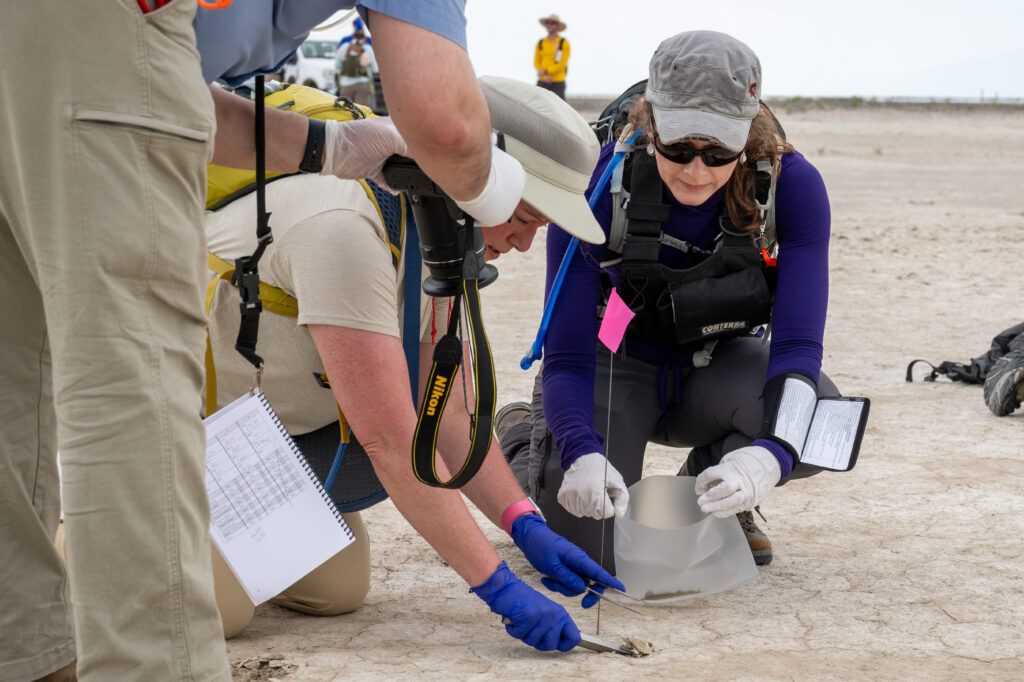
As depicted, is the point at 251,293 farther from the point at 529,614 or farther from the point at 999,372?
the point at 999,372

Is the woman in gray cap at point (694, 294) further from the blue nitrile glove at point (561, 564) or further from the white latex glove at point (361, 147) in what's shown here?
the white latex glove at point (361, 147)

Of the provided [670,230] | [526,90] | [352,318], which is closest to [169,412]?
[352,318]

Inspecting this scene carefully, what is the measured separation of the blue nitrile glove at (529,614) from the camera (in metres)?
2.15

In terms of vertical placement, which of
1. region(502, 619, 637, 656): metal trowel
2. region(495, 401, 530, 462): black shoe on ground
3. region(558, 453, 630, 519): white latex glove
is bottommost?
region(495, 401, 530, 462): black shoe on ground

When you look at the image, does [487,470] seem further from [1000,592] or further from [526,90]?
[1000,592]

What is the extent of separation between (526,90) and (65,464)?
124 centimetres

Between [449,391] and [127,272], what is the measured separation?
0.71 m

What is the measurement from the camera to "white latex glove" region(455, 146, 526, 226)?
1.67m

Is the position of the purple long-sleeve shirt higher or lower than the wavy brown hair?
lower

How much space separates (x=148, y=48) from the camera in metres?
1.33

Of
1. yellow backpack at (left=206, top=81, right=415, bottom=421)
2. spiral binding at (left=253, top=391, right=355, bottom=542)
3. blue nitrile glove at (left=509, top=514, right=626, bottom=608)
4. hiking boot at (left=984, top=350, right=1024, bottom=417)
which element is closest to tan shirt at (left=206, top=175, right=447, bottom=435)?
yellow backpack at (left=206, top=81, right=415, bottom=421)

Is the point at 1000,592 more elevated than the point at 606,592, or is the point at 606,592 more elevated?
the point at 1000,592

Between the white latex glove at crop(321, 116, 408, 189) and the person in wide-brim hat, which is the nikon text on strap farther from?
the person in wide-brim hat

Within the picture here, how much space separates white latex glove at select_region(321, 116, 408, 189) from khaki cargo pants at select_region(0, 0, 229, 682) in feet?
1.98
